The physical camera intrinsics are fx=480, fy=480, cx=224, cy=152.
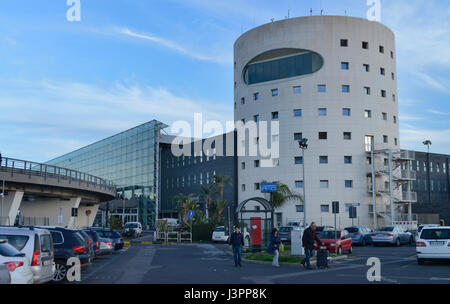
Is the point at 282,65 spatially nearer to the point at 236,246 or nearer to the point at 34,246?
the point at 236,246

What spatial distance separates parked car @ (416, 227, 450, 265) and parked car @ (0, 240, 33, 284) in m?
15.6

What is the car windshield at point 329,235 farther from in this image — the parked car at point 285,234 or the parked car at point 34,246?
the parked car at point 34,246

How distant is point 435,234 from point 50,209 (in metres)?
39.5

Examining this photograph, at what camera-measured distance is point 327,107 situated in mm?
57062

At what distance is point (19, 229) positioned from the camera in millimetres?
12109

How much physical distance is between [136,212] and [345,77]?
49.9 metres

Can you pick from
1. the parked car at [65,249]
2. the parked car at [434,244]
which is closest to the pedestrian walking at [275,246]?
the parked car at [434,244]

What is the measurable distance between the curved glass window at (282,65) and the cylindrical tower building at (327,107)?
13 cm

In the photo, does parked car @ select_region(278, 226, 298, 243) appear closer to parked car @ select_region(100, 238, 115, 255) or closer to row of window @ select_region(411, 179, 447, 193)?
parked car @ select_region(100, 238, 115, 255)

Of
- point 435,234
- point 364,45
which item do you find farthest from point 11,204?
point 364,45

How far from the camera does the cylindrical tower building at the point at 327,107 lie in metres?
56.8

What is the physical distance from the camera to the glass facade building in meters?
85.3

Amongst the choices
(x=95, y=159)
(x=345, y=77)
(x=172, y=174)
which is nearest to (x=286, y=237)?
(x=345, y=77)

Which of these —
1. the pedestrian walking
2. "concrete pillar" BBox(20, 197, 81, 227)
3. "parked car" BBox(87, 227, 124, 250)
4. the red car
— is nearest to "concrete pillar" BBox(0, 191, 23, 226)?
"concrete pillar" BBox(20, 197, 81, 227)
